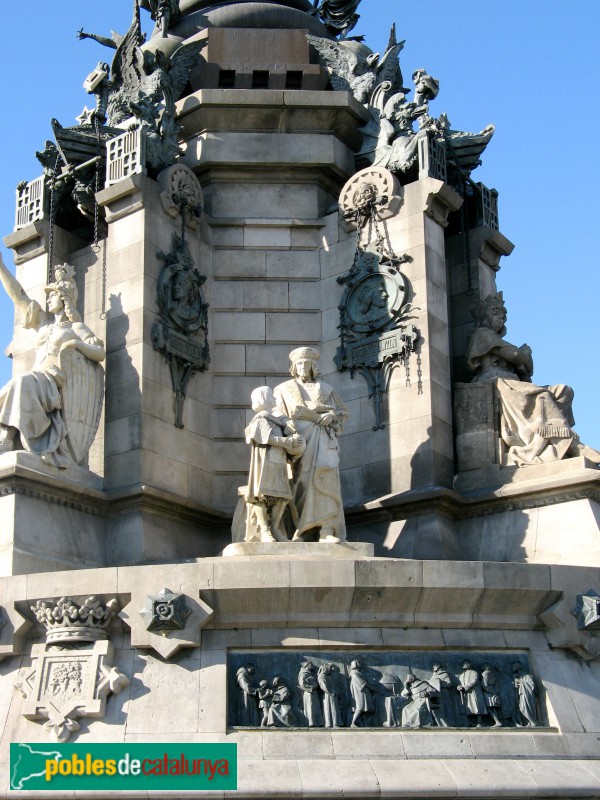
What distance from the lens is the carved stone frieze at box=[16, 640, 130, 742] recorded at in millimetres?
14977

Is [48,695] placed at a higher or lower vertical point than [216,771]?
higher

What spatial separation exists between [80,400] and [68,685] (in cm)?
496

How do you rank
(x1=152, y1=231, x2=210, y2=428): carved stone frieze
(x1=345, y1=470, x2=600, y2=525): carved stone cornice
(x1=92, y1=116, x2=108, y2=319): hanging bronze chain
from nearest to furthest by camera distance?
(x1=345, y1=470, x2=600, y2=525): carved stone cornice
(x1=152, y1=231, x2=210, y2=428): carved stone frieze
(x1=92, y1=116, x2=108, y2=319): hanging bronze chain

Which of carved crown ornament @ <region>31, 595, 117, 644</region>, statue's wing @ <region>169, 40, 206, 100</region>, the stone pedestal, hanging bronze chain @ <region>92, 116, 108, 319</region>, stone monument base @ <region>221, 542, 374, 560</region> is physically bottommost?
carved crown ornament @ <region>31, 595, 117, 644</region>

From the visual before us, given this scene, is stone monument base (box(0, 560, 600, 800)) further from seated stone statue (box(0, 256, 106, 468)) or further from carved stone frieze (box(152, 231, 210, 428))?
carved stone frieze (box(152, 231, 210, 428))

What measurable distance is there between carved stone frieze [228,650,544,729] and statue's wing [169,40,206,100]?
10794mm

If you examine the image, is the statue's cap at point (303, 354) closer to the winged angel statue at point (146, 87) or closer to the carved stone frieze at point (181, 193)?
the carved stone frieze at point (181, 193)

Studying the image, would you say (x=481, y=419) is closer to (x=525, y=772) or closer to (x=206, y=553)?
(x=206, y=553)

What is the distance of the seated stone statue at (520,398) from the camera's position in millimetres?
19391

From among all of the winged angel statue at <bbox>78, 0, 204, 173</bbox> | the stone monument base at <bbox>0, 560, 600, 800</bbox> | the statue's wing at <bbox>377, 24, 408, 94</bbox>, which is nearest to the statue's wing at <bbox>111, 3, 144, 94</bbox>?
the winged angel statue at <bbox>78, 0, 204, 173</bbox>

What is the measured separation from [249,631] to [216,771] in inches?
70.6

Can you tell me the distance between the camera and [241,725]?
14.9m

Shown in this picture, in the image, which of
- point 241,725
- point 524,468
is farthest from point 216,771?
point 524,468

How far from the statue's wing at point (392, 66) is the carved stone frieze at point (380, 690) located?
1089 cm
